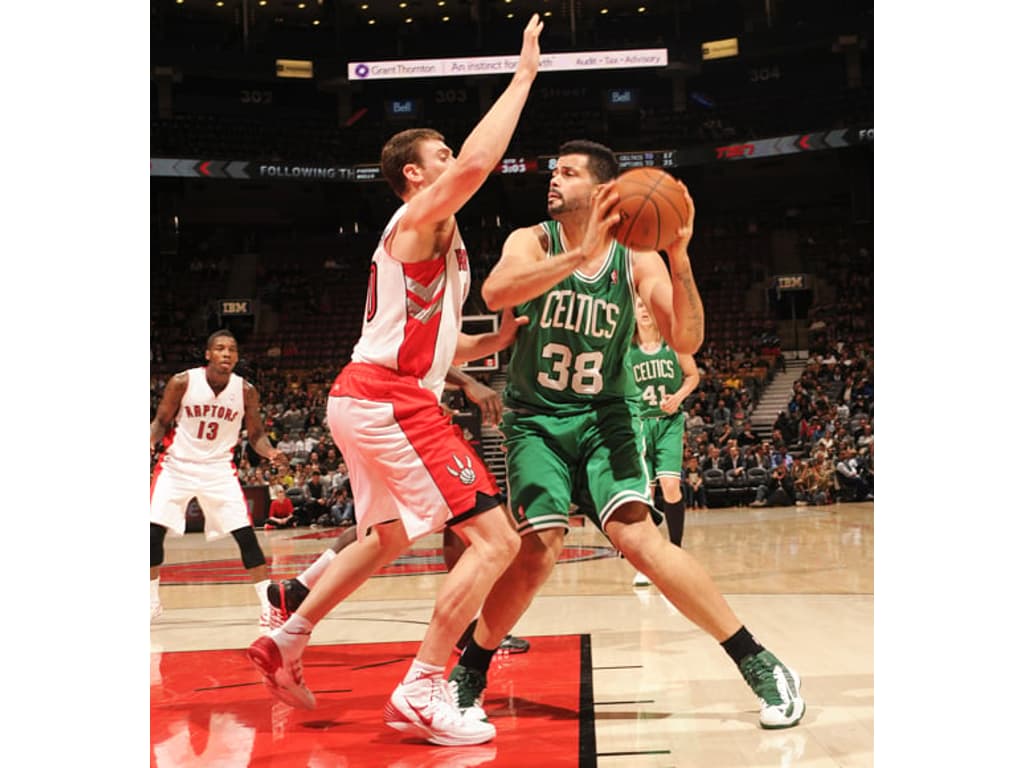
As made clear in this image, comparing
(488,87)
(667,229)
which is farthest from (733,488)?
(488,87)

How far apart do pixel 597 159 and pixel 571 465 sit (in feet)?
3.90

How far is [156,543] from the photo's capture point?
6.65m

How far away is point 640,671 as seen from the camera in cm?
473

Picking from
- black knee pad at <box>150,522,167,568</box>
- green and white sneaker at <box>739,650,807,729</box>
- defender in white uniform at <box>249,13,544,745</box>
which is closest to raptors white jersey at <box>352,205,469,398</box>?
defender in white uniform at <box>249,13,544,745</box>

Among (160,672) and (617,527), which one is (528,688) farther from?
(160,672)

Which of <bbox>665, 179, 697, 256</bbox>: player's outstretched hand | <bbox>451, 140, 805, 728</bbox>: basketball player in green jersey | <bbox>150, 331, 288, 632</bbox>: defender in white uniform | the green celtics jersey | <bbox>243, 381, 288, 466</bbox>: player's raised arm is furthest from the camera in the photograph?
the green celtics jersey

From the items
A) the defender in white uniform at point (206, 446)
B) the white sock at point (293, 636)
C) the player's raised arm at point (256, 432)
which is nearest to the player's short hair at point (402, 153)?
the white sock at point (293, 636)

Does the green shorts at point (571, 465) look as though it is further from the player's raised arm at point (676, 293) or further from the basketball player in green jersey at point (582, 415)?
the player's raised arm at point (676, 293)

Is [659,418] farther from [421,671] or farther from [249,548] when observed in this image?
[421,671]

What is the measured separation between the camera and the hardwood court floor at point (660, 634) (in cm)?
351

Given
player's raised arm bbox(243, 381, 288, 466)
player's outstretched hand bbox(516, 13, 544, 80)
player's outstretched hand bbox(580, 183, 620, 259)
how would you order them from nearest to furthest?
player's outstretched hand bbox(516, 13, 544, 80) < player's outstretched hand bbox(580, 183, 620, 259) < player's raised arm bbox(243, 381, 288, 466)

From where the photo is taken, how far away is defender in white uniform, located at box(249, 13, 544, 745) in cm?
362

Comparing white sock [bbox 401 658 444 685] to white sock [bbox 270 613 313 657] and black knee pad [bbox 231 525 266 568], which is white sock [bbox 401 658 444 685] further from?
black knee pad [bbox 231 525 266 568]

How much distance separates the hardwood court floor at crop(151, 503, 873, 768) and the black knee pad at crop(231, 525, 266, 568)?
383 millimetres
